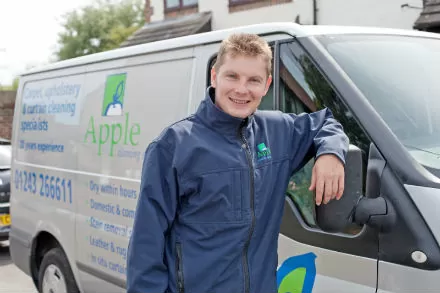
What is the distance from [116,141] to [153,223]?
1907 millimetres

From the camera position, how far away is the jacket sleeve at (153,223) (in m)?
2.02

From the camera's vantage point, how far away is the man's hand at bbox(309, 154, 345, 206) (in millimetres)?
2053

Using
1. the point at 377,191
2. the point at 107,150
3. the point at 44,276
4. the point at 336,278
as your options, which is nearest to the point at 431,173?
the point at 377,191

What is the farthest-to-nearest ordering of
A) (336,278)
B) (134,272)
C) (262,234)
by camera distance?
(336,278)
(262,234)
(134,272)

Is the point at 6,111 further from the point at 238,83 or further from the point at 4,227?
the point at 238,83

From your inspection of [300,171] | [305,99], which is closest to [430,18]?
[305,99]

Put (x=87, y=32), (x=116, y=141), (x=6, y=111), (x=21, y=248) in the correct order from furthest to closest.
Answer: (x=87, y=32), (x=6, y=111), (x=21, y=248), (x=116, y=141)

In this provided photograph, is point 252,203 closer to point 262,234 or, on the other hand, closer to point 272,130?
point 262,234

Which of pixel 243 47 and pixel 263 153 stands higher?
pixel 243 47

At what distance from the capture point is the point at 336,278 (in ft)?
8.02

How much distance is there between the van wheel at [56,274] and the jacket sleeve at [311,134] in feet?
8.97

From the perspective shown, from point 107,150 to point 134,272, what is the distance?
6.60 ft

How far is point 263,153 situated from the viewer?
7.17 ft

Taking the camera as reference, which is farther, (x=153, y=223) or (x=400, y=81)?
(x=400, y=81)
